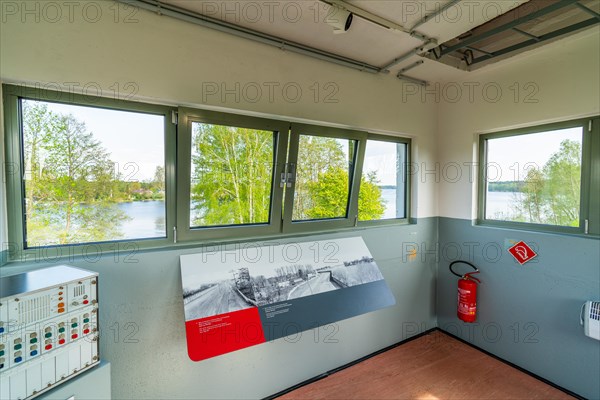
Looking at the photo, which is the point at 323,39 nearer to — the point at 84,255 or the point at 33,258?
the point at 84,255

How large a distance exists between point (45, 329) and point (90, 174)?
0.96 m

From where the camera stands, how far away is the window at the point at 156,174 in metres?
1.60

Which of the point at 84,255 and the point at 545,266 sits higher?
the point at 84,255

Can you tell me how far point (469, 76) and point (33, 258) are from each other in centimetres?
418

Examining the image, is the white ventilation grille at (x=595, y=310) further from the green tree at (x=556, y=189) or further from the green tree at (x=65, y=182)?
the green tree at (x=65, y=182)

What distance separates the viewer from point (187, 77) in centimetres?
191

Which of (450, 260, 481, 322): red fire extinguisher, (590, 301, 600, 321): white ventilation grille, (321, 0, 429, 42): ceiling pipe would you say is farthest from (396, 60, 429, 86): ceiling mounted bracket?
(590, 301, 600, 321): white ventilation grille

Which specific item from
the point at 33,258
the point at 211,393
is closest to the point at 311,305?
the point at 211,393

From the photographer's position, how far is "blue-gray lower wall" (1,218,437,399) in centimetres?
174

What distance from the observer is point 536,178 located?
2.57 meters

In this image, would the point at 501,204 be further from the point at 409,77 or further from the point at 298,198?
the point at 298,198

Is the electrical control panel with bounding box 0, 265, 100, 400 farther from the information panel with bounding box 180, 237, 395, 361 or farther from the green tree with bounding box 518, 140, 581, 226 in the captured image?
the green tree with bounding box 518, 140, 581, 226

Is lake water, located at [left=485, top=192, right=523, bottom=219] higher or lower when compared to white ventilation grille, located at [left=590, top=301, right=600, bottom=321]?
higher

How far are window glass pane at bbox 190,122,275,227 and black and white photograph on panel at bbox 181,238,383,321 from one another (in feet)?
0.96
